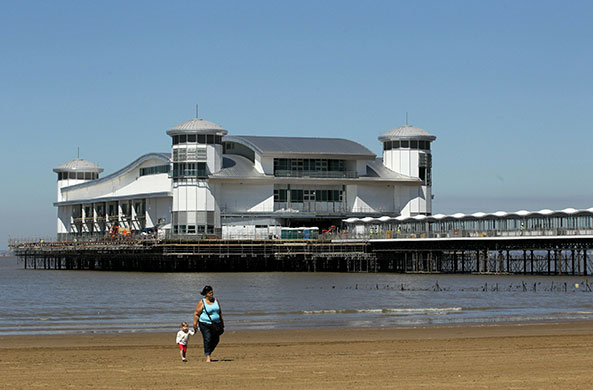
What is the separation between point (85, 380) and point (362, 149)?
9093 centimetres

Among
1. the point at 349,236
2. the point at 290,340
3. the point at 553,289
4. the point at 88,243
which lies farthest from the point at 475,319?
the point at 88,243

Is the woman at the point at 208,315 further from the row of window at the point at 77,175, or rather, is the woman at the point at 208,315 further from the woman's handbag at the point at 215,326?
the row of window at the point at 77,175

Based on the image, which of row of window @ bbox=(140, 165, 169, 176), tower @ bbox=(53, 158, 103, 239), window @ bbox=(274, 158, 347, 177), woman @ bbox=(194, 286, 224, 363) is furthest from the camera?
tower @ bbox=(53, 158, 103, 239)

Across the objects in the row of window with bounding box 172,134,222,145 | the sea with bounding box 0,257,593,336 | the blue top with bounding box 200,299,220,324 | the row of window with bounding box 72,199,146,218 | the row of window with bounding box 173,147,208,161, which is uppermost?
the row of window with bounding box 172,134,222,145

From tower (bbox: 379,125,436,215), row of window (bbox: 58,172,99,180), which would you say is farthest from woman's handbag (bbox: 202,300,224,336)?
row of window (bbox: 58,172,99,180)

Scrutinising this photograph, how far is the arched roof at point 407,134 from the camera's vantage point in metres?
113

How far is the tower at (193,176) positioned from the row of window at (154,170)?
21.8ft

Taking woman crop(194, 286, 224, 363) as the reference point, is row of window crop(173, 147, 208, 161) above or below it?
above

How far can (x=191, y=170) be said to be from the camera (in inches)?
4038

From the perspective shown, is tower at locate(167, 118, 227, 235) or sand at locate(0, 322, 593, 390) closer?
sand at locate(0, 322, 593, 390)

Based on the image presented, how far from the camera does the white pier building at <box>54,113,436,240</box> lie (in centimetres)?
10269

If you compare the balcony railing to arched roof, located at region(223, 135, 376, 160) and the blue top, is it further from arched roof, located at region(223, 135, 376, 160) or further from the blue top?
the blue top

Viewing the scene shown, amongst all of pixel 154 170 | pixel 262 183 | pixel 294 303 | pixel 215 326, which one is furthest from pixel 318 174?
pixel 215 326

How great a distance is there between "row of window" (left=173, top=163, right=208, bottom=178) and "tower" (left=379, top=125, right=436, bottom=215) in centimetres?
2220
